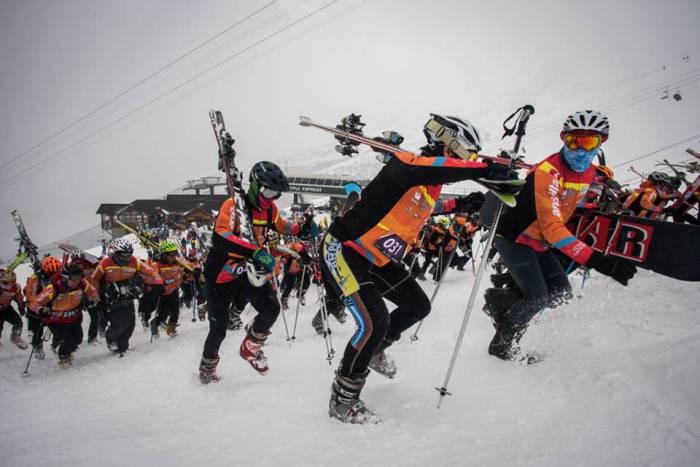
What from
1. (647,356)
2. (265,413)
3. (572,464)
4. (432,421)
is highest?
(647,356)

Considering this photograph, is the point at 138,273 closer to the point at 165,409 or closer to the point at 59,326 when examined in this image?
the point at 59,326

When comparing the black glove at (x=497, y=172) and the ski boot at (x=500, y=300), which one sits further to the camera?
the ski boot at (x=500, y=300)

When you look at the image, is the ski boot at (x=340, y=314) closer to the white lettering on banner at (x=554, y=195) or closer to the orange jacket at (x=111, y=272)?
the orange jacket at (x=111, y=272)

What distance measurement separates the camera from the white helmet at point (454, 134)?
9.50ft

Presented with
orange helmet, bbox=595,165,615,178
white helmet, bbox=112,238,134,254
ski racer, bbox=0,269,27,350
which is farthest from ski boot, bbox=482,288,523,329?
ski racer, bbox=0,269,27,350

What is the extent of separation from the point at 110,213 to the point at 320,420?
5598cm

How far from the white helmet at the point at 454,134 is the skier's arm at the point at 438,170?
38 cm

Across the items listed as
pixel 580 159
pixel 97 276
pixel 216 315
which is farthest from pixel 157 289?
pixel 580 159

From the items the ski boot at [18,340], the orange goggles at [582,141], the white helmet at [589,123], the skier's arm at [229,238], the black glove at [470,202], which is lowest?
the ski boot at [18,340]

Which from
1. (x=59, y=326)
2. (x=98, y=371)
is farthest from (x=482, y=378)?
(x=59, y=326)

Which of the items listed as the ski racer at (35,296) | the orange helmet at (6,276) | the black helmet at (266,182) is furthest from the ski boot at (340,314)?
the orange helmet at (6,276)

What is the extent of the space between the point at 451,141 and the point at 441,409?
2.20 m

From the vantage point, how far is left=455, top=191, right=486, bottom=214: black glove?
12.5 ft

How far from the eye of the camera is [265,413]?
9.98 feet
